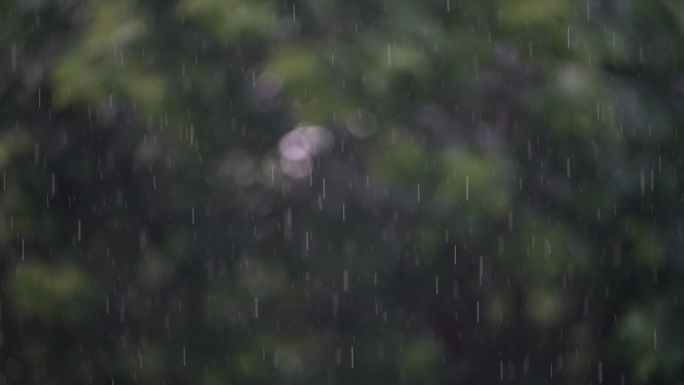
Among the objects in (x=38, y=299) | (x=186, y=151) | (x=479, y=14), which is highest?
(x=479, y=14)

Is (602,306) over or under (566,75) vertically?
under

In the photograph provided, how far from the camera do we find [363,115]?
1.98m

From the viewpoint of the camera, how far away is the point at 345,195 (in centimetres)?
203

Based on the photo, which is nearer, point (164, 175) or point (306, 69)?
point (306, 69)

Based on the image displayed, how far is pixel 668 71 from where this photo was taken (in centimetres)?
233

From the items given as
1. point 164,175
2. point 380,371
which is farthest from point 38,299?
point 380,371

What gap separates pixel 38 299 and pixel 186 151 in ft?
1.67

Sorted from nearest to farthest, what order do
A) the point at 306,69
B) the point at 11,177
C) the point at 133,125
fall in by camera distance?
the point at 306,69, the point at 133,125, the point at 11,177

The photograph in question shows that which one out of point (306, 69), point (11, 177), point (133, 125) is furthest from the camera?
point (11, 177)

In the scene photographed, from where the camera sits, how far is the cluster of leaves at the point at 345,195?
2.02 m

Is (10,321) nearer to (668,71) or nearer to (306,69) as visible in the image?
(306,69)

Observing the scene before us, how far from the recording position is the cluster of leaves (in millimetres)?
2016

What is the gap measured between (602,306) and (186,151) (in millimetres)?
1057

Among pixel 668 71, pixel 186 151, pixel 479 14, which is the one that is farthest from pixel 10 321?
pixel 668 71
